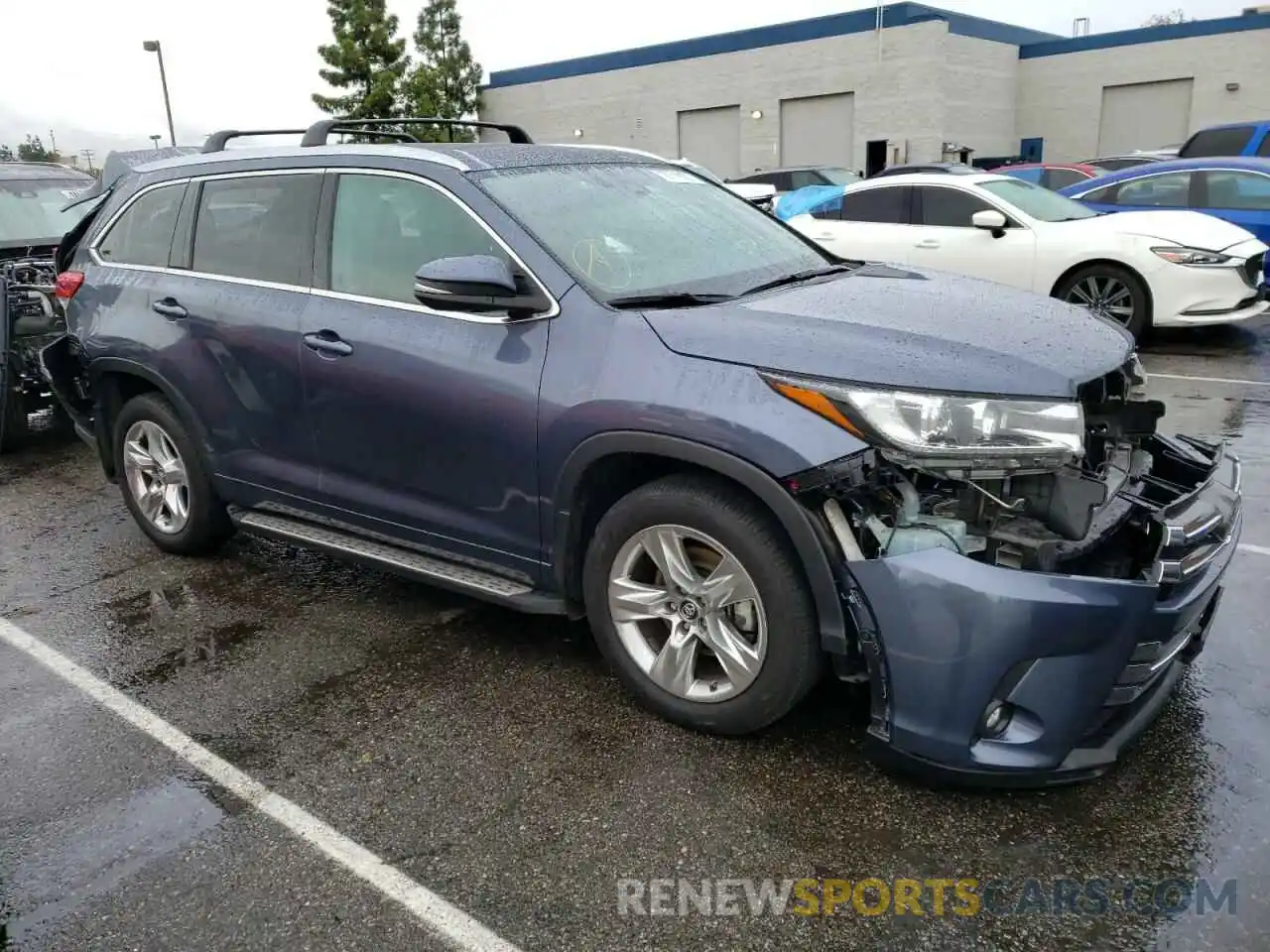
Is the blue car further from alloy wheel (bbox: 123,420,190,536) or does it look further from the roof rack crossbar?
alloy wheel (bbox: 123,420,190,536)

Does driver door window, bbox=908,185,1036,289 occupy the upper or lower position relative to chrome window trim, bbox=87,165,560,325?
lower

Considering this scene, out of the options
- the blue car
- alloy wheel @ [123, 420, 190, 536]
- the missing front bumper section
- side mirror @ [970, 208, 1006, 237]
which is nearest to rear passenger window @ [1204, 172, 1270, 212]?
the blue car

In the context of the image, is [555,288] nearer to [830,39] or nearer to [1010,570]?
[1010,570]

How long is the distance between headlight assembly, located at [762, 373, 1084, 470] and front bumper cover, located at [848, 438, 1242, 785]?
275mm

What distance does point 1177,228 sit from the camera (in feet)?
28.2

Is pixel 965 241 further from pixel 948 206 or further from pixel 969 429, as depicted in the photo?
pixel 969 429

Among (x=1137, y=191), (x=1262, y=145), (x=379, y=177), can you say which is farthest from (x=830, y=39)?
(x=379, y=177)

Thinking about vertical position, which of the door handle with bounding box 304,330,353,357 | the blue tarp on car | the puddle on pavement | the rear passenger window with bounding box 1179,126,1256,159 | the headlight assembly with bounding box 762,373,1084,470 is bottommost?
the puddle on pavement

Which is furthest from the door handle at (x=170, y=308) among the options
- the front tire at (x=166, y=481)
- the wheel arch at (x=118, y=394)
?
the front tire at (x=166, y=481)

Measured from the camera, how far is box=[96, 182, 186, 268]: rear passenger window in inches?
182

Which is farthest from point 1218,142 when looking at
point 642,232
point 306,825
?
point 306,825

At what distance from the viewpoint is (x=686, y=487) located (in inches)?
118

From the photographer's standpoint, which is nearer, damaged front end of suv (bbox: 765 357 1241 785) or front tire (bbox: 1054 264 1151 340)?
damaged front end of suv (bbox: 765 357 1241 785)

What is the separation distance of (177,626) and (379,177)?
2091mm
